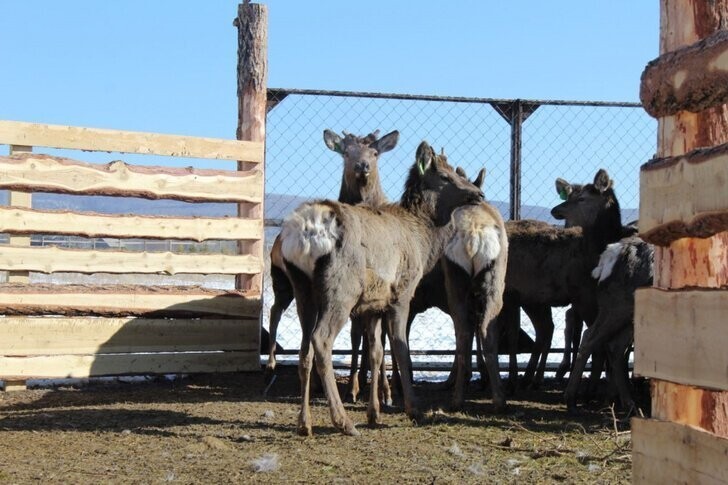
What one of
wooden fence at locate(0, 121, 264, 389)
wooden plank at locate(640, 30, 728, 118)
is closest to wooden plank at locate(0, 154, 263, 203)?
wooden fence at locate(0, 121, 264, 389)

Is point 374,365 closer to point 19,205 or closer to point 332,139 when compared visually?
point 332,139

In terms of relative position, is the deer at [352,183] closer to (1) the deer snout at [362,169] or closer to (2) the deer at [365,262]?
(1) the deer snout at [362,169]

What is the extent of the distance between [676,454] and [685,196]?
102 cm

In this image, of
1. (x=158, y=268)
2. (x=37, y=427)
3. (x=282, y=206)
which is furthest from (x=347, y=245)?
(x=282, y=206)

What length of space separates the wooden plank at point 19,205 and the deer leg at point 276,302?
2586 mm

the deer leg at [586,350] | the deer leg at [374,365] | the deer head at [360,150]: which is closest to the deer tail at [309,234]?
the deer leg at [374,365]

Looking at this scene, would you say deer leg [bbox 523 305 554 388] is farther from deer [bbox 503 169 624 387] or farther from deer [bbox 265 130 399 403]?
deer [bbox 265 130 399 403]

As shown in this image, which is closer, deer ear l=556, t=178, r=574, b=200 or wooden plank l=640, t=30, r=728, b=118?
wooden plank l=640, t=30, r=728, b=118

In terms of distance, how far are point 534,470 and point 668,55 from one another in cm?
315

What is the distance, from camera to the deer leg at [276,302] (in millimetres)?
10422

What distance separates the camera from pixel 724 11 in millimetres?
3982

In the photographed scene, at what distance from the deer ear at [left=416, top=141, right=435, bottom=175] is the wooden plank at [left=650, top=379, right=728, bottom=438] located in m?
5.40

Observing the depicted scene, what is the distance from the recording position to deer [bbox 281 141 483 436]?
7.44 metres

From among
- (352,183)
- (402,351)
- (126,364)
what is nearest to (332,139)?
(352,183)
